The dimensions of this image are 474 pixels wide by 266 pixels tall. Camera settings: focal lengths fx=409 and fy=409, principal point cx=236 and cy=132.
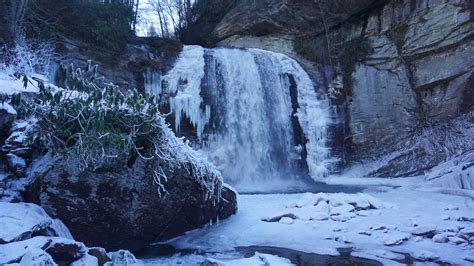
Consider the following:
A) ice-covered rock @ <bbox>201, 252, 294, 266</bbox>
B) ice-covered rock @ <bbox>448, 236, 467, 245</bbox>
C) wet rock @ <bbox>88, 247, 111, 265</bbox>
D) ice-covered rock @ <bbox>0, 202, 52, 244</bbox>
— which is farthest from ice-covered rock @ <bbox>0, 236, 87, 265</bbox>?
ice-covered rock @ <bbox>448, 236, 467, 245</bbox>

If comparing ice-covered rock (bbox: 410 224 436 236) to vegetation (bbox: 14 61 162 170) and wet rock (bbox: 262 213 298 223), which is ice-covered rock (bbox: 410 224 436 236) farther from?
vegetation (bbox: 14 61 162 170)

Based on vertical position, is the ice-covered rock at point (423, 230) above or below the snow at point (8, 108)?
below

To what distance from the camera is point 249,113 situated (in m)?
12.7

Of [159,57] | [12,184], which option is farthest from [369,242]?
[159,57]

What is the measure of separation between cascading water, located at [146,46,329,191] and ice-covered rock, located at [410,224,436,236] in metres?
5.74

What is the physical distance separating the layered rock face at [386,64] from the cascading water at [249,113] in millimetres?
985

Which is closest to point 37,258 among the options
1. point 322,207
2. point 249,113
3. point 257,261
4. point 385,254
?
point 257,261

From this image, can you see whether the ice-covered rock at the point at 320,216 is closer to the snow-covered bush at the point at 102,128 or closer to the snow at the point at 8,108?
the snow-covered bush at the point at 102,128

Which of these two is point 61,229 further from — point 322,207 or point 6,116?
point 322,207

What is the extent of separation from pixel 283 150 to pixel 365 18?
19.9ft

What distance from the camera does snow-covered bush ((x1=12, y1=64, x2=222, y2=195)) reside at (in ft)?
17.8

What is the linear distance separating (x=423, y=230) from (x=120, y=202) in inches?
163

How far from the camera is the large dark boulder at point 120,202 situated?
5336 millimetres

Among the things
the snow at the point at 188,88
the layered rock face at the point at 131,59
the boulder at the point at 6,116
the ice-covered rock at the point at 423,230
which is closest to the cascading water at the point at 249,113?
the snow at the point at 188,88
